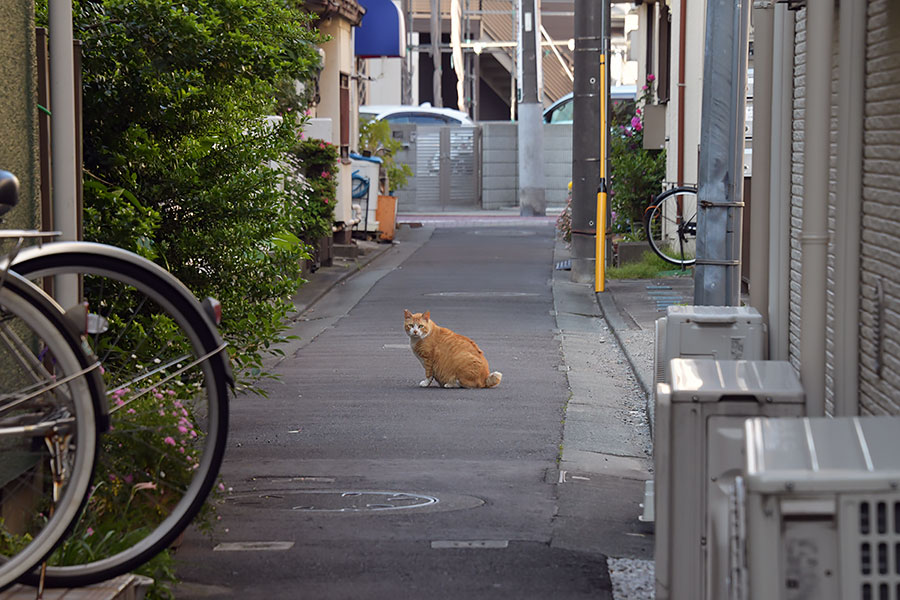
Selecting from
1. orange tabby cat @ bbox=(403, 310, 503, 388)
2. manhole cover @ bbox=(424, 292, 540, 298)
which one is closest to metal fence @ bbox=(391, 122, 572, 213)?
manhole cover @ bbox=(424, 292, 540, 298)

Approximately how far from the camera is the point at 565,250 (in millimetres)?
Answer: 21594

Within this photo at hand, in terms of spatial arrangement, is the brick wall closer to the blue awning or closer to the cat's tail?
the cat's tail

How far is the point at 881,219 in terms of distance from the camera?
15.1 feet

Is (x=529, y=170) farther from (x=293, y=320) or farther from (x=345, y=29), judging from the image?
(x=293, y=320)

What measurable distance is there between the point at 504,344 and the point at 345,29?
11058 mm

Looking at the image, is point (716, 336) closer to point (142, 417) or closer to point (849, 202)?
point (849, 202)

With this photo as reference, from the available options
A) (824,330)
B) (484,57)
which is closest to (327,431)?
(824,330)

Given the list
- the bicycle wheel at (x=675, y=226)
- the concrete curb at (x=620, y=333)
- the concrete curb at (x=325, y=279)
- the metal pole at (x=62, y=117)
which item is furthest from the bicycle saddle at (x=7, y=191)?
the bicycle wheel at (x=675, y=226)

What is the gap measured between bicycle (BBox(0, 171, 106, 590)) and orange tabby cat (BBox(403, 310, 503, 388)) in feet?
19.5

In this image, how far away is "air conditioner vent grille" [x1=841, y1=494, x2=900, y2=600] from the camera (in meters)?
2.61

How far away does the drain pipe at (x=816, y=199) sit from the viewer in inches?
175

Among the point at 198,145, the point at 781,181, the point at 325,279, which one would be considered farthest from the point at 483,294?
the point at 781,181

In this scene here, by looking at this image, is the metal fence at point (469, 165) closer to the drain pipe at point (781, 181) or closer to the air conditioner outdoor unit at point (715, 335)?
the drain pipe at point (781, 181)

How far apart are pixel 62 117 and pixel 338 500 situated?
2142 millimetres
